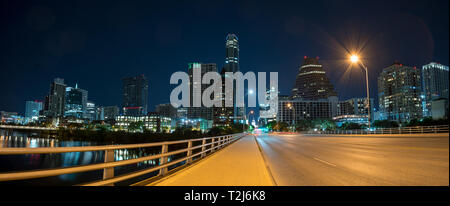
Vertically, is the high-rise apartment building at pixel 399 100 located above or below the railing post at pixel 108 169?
above

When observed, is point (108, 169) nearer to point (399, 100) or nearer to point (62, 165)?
point (62, 165)

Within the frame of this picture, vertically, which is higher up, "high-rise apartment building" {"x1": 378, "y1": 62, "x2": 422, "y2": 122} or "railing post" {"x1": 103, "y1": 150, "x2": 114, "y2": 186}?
"high-rise apartment building" {"x1": 378, "y1": 62, "x2": 422, "y2": 122}

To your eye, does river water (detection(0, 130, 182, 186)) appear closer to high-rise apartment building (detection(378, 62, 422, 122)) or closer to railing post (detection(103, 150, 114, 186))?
railing post (detection(103, 150, 114, 186))

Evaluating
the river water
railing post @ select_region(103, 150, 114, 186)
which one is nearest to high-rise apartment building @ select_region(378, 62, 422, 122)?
the river water

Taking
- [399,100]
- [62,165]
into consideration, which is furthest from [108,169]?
[399,100]

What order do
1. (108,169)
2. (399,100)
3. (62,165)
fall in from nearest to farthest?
1. (108,169)
2. (62,165)
3. (399,100)

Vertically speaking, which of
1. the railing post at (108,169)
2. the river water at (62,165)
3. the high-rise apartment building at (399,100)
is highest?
the high-rise apartment building at (399,100)

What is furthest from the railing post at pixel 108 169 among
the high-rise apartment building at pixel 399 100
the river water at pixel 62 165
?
the high-rise apartment building at pixel 399 100

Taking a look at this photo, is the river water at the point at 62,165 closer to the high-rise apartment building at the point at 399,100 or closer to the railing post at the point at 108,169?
the railing post at the point at 108,169

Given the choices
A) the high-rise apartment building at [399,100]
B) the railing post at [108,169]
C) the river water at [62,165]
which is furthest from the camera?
the high-rise apartment building at [399,100]

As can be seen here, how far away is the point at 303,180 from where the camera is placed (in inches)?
260

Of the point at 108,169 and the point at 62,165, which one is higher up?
the point at 108,169
